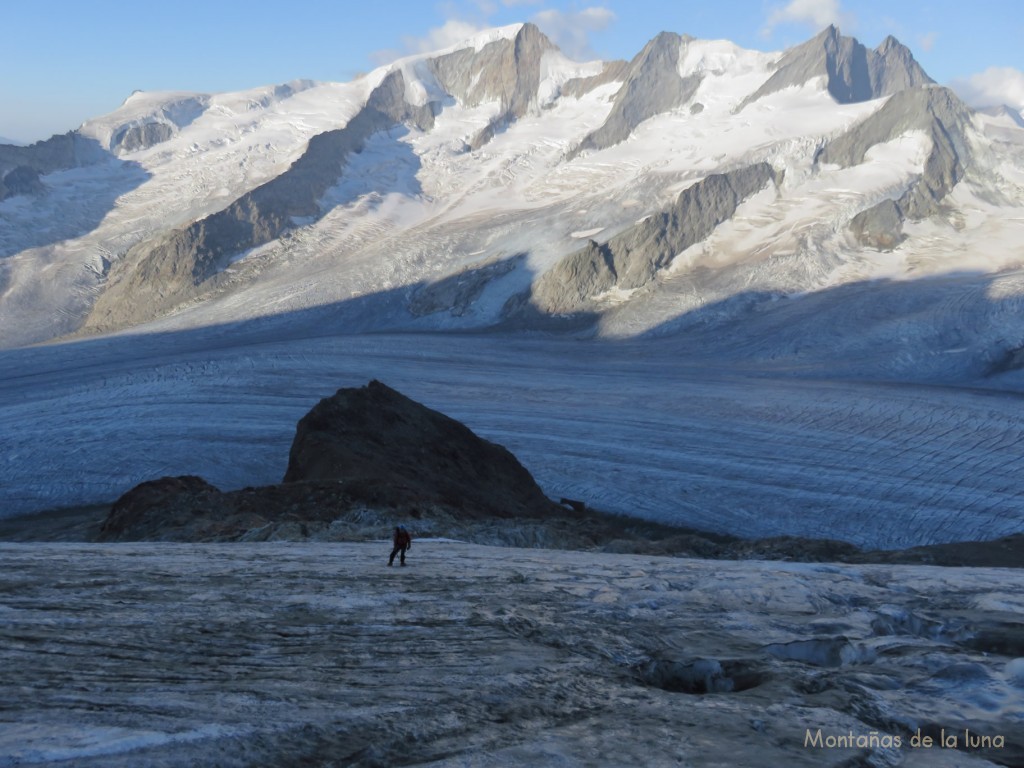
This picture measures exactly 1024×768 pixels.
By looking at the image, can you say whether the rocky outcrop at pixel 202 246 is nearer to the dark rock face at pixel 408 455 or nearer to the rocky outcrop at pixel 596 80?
the rocky outcrop at pixel 596 80

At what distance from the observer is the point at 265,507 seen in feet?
56.9

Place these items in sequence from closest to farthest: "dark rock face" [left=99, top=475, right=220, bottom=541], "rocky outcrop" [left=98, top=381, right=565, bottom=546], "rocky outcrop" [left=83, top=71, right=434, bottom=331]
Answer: "rocky outcrop" [left=98, top=381, right=565, bottom=546] → "dark rock face" [left=99, top=475, right=220, bottom=541] → "rocky outcrop" [left=83, top=71, right=434, bottom=331]

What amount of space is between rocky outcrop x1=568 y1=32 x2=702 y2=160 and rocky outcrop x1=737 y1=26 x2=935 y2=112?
28.9 ft

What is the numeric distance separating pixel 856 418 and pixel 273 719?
3298 centimetres

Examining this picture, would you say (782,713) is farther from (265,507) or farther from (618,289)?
(618,289)

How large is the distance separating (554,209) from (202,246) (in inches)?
996

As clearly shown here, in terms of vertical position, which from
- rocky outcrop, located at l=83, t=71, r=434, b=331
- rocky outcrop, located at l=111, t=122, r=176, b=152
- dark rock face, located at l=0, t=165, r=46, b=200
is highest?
rocky outcrop, located at l=111, t=122, r=176, b=152

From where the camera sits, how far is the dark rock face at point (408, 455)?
21.6m

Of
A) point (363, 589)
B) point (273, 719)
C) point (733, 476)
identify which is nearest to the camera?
point (273, 719)

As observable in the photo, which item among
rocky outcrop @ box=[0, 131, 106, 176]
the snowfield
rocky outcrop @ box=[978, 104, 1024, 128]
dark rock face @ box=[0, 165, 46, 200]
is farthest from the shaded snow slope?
rocky outcrop @ box=[978, 104, 1024, 128]

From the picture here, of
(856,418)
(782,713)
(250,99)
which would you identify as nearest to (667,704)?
(782,713)

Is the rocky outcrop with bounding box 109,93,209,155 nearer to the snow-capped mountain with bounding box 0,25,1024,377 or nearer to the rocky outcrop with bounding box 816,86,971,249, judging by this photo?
the snow-capped mountain with bounding box 0,25,1024,377

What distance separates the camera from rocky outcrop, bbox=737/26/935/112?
3819 inches

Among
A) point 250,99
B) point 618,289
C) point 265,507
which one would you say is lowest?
point 265,507
